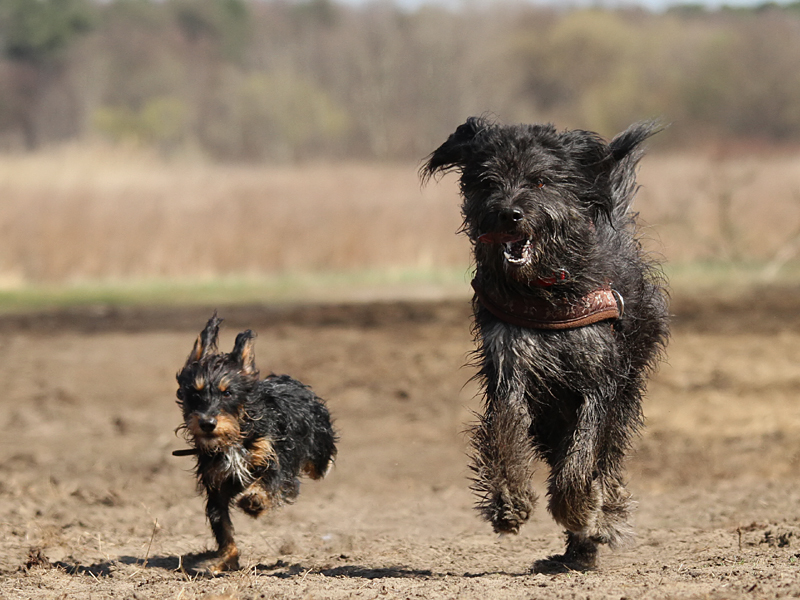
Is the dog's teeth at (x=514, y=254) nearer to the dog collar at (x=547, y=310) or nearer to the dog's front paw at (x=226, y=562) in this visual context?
the dog collar at (x=547, y=310)

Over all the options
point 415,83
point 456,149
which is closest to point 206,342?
point 456,149

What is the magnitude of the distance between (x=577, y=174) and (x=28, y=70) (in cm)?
6070

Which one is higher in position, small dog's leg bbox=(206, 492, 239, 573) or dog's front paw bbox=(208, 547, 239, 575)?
small dog's leg bbox=(206, 492, 239, 573)

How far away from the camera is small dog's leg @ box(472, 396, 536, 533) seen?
5352mm

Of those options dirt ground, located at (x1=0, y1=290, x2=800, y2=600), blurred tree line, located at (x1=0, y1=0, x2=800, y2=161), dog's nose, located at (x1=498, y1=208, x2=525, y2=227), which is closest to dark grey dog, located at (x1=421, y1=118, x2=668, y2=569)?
dog's nose, located at (x1=498, y1=208, x2=525, y2=227)

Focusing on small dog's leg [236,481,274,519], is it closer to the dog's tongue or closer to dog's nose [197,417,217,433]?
dog's nose [197,417,217,433]

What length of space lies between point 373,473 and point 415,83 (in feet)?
125

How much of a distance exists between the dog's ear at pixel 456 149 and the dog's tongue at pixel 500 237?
1.84 feet

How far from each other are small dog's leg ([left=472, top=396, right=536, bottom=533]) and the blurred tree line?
105 ft

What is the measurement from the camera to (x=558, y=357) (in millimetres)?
5531

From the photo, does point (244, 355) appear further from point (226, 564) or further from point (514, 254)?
point (514, 254)

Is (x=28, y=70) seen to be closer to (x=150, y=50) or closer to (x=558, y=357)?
(x=150, y=50)

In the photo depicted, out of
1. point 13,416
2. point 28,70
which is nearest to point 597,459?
point 13,416

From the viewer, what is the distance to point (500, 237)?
5.24 meters
